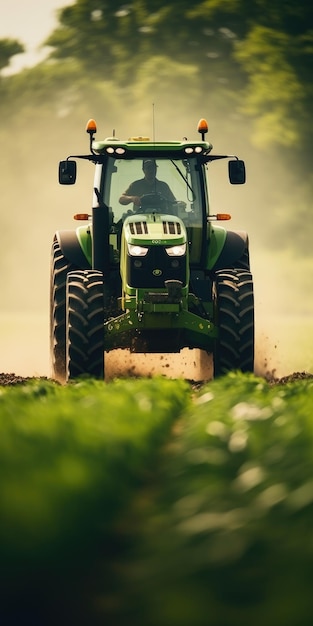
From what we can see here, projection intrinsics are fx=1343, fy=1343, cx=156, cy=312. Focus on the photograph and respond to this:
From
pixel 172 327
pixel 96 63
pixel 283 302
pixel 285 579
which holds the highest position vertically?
pixel 96 63

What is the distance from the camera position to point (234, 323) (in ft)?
44.3

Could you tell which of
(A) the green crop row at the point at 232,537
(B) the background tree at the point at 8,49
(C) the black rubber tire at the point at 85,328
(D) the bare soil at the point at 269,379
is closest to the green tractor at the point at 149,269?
(C) the black rubber tire at the point at 85,328

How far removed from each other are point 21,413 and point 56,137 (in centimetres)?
4368

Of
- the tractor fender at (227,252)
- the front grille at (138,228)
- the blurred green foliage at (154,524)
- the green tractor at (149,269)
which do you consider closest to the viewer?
the blurred green foliage at (154,524)

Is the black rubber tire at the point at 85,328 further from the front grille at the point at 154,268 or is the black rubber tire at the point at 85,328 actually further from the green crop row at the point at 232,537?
the green crop row at the point at 232,537

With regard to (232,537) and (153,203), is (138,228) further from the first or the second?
(232,537)

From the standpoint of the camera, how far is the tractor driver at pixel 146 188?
46.2ft

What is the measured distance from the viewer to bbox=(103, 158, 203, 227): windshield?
46.6ft

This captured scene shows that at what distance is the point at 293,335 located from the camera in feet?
85.7

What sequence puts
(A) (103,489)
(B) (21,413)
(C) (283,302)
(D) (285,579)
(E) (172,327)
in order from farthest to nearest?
(C) (283,302)
(E) (172,327)
(B) (21,413)
(A) (103,489)
(D) (285,579)

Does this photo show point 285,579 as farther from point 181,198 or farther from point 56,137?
Answer: point 56,137

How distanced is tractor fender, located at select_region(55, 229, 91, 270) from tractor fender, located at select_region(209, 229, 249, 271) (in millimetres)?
→ 1393

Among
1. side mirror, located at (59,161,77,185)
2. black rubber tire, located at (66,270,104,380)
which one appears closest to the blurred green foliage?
black rubber tire, located at (66,270,104,380)

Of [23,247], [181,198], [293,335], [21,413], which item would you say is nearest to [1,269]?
[23,247]
